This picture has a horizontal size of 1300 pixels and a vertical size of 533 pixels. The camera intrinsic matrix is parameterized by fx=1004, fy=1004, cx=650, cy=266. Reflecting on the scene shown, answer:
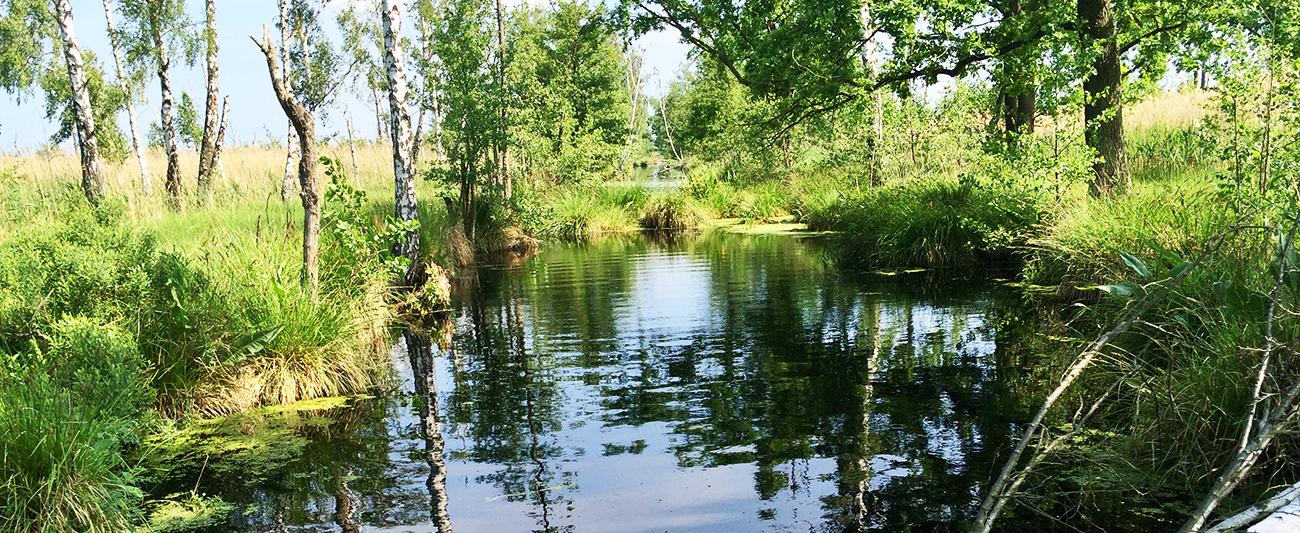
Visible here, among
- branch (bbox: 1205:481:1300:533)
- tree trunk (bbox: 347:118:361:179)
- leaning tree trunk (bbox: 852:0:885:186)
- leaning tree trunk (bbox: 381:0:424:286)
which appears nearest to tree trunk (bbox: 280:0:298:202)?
tree trunk (bbox: 347:118:361:179)

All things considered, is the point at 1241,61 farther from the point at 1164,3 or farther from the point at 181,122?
the point at 181,122

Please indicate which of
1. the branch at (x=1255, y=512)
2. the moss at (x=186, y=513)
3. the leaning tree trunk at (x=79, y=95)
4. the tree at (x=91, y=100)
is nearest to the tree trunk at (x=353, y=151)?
the tree at (x=91, y=100)

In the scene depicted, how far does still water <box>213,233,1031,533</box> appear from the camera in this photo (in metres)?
5.35

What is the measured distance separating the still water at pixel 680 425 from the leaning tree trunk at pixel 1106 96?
2.11 m

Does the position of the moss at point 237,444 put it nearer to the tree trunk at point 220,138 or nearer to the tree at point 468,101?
the tree at point 468,101

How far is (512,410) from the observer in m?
7.68

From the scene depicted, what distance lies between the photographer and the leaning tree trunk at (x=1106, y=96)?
499 inches

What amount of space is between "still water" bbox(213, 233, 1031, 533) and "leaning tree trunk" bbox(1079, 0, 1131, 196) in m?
2.11

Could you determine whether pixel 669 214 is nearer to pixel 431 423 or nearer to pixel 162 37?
pixel 162 37

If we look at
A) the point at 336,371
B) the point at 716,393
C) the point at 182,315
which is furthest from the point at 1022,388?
the point at 182,315

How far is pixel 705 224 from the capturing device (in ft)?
93.0

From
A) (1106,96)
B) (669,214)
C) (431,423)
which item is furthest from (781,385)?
(669,214)

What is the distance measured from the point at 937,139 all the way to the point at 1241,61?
1109cm

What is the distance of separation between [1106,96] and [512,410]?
8.90 meters
